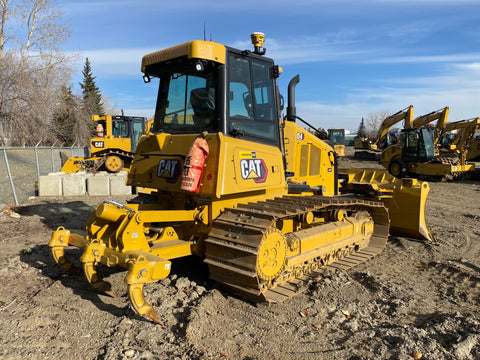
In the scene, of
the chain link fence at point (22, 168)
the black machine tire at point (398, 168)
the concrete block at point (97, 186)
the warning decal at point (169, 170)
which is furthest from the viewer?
the black machine tire at point (398, 168)

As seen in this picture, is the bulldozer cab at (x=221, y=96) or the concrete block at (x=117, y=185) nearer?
the bulldozer cab at (x=221, y=96)

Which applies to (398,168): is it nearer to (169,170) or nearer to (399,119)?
(399,119)

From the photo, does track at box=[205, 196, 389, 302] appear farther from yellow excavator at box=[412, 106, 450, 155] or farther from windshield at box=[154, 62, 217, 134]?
yellow excavator at box=[412, 106, 450, 155]

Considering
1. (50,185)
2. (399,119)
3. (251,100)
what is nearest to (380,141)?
(399,119)

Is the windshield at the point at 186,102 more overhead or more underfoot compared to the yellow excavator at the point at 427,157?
more overhead

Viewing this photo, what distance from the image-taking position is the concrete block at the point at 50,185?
12.2 metres

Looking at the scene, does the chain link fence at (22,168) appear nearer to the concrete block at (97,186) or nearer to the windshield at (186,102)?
the concrete block at (97,186)

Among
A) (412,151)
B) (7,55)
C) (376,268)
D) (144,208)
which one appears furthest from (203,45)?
(7,55)

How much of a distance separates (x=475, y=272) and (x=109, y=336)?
5.24 meters

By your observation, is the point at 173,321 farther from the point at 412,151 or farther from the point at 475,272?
the point at 412,151

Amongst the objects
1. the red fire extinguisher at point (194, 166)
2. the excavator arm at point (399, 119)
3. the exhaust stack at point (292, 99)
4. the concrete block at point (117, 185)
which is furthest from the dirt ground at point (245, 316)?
the excavator arm at point (399, 119)

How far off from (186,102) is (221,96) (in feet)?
2.24

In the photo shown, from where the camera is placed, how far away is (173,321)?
12.6 feet

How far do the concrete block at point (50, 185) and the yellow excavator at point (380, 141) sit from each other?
19.9m
